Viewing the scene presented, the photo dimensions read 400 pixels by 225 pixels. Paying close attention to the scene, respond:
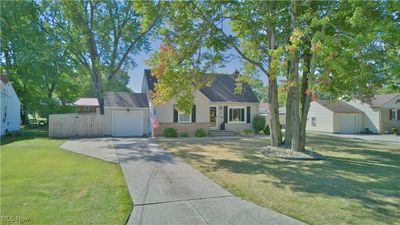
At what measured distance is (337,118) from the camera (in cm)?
2780

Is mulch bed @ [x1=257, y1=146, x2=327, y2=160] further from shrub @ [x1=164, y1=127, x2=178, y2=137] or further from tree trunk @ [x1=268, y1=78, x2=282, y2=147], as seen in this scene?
shrub @ [x1=164, y1=127, x2=178, y2=137]

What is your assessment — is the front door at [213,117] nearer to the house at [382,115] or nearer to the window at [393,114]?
the house at [382,115]

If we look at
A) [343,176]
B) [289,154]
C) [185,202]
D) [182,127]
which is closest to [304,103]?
[289,154]

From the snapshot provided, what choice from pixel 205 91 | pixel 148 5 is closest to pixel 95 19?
pixel 205 91

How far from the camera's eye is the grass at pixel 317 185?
4.88 m

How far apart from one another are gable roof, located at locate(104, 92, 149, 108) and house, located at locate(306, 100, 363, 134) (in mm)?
19425

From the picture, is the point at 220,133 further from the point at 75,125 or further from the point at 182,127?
the point at 75,125

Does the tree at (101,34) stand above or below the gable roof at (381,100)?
above

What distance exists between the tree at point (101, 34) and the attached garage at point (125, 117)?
3.07 m

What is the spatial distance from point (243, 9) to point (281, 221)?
1022cm

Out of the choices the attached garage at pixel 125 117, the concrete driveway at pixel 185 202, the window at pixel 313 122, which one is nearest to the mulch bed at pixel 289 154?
the concrete driveway at pixel 185 202

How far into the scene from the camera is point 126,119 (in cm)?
2156

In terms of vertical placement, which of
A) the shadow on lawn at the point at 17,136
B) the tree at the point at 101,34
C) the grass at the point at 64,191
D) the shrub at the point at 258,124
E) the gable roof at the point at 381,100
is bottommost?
the grass at the point at 64,191

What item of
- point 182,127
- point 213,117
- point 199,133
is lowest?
point 199,133
